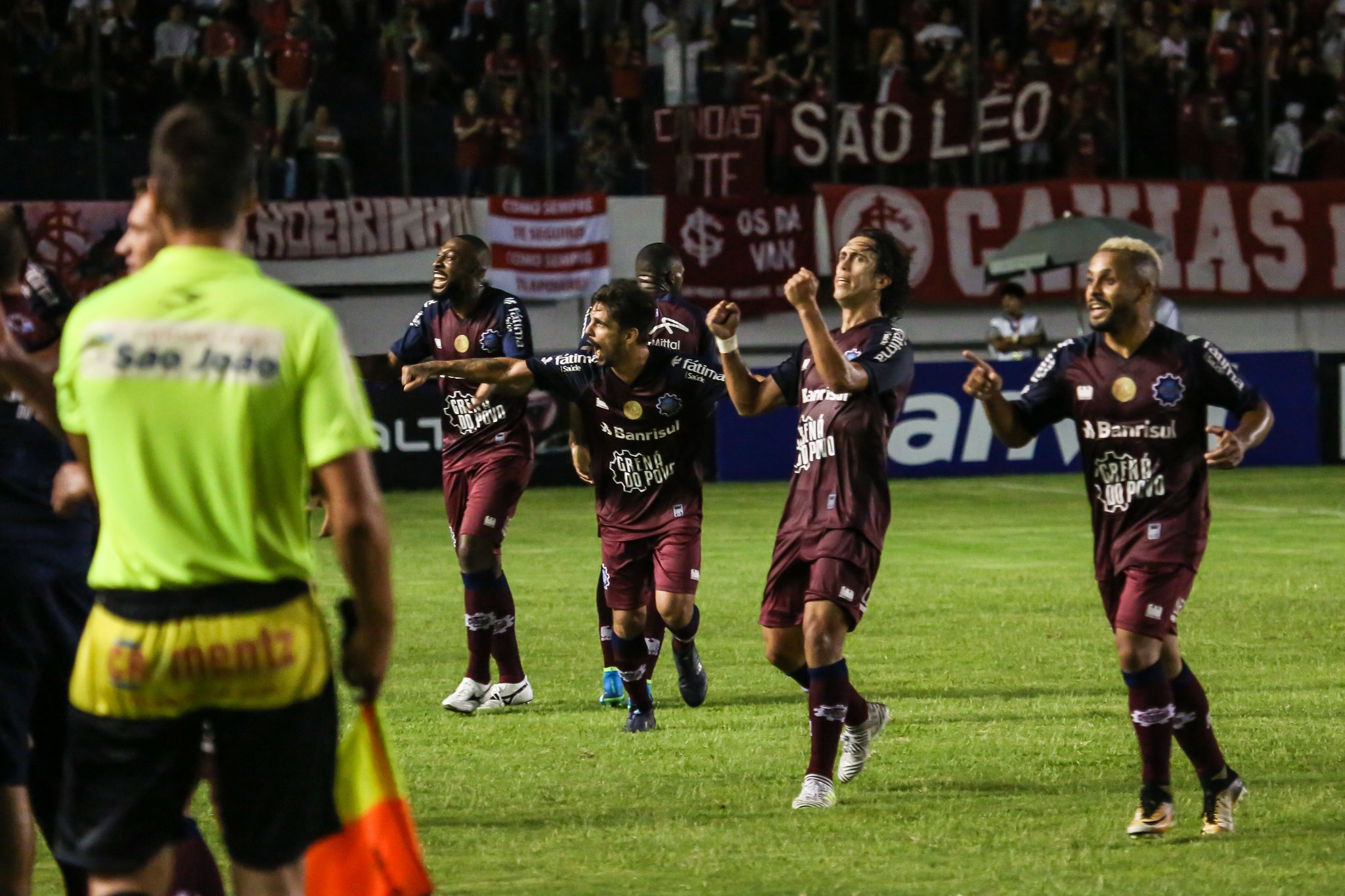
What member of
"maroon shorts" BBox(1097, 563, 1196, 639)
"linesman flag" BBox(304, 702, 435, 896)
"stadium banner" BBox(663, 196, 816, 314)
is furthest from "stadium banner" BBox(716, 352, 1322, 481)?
"linesman flag" BBox(304, 702, 435, 896)

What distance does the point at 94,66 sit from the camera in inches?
1034

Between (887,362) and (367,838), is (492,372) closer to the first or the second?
(887,362)

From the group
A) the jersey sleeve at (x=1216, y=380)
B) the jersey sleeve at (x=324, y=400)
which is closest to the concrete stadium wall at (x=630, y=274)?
the jersey sleeve at (x=1216, y=380)

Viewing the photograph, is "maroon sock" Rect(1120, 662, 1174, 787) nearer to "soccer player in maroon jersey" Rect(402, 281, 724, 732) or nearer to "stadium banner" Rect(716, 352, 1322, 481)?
"soccer player in maroon jersey" Rect(402, 281, 724, 732)

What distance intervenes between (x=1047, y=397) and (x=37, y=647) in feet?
11.9

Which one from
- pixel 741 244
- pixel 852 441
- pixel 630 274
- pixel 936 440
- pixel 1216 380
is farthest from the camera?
pixel 630 274

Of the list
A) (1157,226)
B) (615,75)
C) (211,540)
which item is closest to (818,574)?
(211,540)

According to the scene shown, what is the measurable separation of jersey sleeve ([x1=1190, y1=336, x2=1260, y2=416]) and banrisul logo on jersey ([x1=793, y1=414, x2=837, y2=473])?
55.4 inches

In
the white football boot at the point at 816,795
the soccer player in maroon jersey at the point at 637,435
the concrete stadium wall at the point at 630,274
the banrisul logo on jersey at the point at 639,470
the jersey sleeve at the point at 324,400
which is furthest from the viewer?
the concrete stadium wall at the point at 630,274

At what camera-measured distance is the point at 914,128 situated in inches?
1142

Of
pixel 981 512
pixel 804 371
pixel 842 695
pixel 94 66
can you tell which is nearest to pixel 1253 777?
pixel 842 695

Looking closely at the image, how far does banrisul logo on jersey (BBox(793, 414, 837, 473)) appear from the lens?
7.68 metres

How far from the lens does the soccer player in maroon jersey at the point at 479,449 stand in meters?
10.2

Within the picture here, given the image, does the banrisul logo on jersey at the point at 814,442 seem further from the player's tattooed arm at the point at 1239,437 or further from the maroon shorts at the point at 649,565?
the maroon shorts at the point at 649,565
